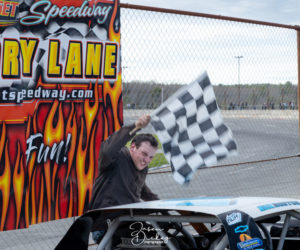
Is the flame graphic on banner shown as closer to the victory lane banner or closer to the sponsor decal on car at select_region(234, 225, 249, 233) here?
the victory lane banner

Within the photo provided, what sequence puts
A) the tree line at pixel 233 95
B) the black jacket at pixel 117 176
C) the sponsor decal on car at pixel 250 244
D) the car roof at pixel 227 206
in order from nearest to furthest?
the sponsor decal on car at pixel 250 244 → the car roof at pixel 227 206 → the black jacket at pixel 117 176 → the tree line at pixel 233 95

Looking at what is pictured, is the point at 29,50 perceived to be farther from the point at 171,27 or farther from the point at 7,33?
the point at 171,27

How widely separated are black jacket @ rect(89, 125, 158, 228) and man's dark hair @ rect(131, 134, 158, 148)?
0.07m

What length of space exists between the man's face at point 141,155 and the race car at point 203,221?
1.68 m

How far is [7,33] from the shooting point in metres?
5.70

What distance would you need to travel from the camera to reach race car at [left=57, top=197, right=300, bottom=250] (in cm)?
381

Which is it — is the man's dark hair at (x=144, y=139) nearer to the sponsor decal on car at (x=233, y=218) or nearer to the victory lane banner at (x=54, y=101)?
the victory lane banner at (x=54, y=101)

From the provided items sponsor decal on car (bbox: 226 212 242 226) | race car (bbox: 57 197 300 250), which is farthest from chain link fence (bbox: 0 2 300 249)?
sponsor decal on car (bbox: 226 212 242 226)

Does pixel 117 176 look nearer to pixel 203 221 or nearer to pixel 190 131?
pixel 190 131

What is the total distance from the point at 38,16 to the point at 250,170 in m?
4.46

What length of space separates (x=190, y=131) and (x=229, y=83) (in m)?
1.52

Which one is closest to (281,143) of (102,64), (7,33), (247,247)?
(102,64)

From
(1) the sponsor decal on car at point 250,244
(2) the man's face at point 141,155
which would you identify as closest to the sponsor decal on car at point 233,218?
(1) the sponsor decal on car at point 250,244

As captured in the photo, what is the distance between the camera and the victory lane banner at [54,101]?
5.72m
